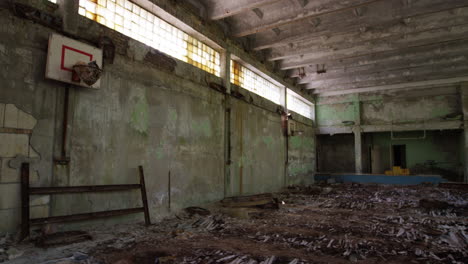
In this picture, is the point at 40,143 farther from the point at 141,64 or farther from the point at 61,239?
the point at 141,64

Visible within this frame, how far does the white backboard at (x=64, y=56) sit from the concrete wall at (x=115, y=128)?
0.19 metres

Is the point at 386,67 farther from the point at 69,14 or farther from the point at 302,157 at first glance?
the point at 69,14

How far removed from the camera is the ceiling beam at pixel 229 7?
7344 mm

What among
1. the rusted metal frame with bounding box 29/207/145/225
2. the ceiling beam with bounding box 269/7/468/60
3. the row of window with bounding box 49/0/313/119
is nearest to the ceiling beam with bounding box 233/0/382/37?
the row of window with bounding box 49/0/313/119

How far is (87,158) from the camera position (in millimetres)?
5109

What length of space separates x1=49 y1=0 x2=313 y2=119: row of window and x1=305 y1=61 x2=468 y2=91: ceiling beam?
6296mm

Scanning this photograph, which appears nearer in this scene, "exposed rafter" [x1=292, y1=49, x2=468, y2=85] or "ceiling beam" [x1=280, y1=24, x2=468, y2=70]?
"ceiling beam" [x1=280, y1=24, x2=468, y2=70]

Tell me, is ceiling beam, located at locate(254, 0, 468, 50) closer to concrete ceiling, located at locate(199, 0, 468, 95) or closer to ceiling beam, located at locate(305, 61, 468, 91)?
concrete ceiling, located at locate(199, 0, 468, 95)

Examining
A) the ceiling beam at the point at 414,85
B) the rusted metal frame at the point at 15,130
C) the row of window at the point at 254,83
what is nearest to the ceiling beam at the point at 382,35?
the row of window at the point at 254,83

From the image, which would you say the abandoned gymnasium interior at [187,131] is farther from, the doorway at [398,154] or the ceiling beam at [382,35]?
the doorway at [398,154]

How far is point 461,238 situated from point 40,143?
722 centimetres

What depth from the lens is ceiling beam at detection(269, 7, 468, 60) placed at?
8.50 meters

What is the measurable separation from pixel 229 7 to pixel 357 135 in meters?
12.3

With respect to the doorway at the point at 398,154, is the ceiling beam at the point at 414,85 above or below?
above
